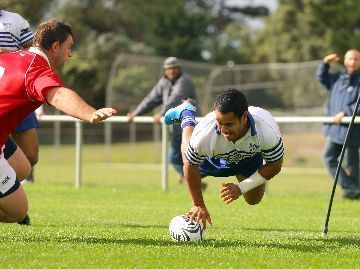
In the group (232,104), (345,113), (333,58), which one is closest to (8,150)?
(232,104)

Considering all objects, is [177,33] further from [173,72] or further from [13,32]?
[13,32]

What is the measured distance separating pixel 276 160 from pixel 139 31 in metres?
58.0

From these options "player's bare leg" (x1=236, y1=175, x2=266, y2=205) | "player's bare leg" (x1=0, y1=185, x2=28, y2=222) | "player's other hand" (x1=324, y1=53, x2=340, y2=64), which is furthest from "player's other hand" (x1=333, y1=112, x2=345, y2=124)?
"player's bare leg" (x1=0, y1=185, x2=28, y2=222)

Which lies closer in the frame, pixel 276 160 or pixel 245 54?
pixel 276 160

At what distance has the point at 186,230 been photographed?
26.5 feet

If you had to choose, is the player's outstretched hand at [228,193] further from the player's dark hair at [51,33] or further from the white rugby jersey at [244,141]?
the player's dark hair at [51,33]

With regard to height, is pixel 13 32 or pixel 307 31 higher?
pixel 13 32

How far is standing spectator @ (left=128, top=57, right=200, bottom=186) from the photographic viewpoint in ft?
50.3

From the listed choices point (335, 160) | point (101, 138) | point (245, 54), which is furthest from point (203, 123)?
point (245, 54)

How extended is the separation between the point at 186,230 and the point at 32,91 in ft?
6.70

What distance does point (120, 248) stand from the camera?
738 cm

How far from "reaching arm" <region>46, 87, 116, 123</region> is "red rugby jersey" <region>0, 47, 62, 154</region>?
0.13m

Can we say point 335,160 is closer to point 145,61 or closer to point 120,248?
point 120,248

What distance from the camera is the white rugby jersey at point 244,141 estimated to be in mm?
7801
